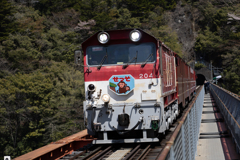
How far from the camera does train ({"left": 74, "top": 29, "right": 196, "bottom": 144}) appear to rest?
361 inches

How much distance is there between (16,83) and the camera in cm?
3975

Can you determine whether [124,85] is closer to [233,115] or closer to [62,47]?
[233,115]

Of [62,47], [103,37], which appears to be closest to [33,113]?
[62,47]

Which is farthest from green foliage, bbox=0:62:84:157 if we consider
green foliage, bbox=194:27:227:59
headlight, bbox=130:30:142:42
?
green foliage, bbox=194:27:227:59

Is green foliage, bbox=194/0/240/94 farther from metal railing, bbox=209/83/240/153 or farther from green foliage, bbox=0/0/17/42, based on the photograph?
metal railing, bbox=209/83/240/153

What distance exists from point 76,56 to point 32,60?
41.6 m

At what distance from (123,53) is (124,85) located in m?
1.00

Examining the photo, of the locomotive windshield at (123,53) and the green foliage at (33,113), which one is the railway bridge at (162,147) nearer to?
the locomotive windshield at (123,53)

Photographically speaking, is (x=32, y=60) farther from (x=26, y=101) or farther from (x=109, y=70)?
(x=109, y=70)

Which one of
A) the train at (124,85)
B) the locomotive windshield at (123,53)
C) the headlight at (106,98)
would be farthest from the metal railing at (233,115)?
the headlight at (106,98)

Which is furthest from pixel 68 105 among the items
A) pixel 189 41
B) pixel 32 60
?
pixel 189 41

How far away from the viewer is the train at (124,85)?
9172mm

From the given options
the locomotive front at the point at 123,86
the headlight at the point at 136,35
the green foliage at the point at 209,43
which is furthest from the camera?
the green foliage at the point at 209,43

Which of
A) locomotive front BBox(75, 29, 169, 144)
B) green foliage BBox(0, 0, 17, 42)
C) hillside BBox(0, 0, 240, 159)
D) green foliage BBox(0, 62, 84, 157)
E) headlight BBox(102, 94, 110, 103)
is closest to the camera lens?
locomotive front BBox(75, 29, 169, 144)
